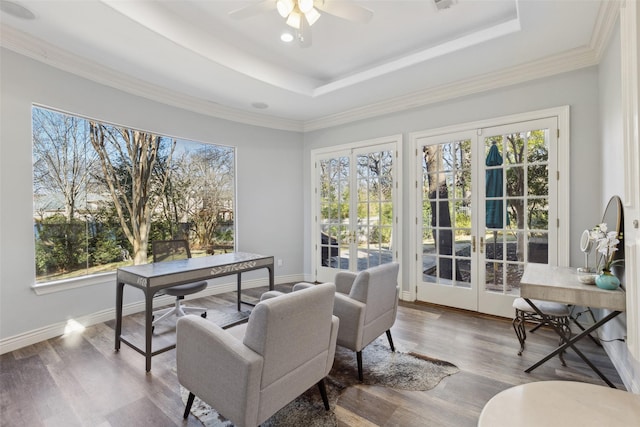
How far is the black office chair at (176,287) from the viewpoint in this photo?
127 inches

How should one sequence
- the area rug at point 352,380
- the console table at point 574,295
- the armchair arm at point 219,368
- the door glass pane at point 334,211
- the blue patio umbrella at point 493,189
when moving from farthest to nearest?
the door glass pane at point 334,211 < the blue patio umbrella at point 493,189 < the console table at point 574,295 < the area rug at point 352,380 < the armchair arm at point 219,368

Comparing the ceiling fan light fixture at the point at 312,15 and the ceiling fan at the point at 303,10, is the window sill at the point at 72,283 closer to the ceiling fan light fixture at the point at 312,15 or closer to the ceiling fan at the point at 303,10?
the ceiling fan at the point at 303,10

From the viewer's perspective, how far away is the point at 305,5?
2.04 metres

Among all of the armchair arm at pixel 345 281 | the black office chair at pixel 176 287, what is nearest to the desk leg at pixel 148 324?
the black office chair at pixel 176 287

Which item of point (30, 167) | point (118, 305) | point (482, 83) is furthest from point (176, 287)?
point (482, 83)

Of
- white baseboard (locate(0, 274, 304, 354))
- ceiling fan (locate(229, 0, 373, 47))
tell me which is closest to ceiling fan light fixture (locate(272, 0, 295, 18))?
ceiling fan (locate(229, 0, 373, 47))

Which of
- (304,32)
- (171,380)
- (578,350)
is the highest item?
(304,32)

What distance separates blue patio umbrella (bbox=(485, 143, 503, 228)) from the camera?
3.49m

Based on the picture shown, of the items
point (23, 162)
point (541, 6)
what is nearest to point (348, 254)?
point (541, 6)

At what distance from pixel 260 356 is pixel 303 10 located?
219 cm

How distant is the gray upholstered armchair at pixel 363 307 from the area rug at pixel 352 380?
17 centimetres

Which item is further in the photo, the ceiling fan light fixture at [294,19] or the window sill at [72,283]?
the window sill at [72,283]

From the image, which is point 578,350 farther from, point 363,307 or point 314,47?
point 314,47

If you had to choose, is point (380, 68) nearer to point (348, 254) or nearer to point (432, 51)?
point (432, 51)
